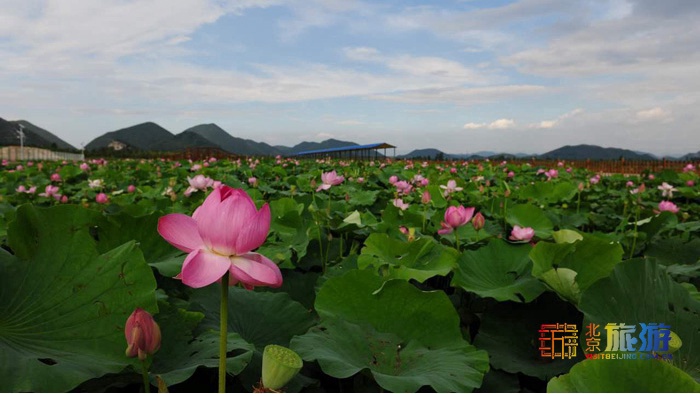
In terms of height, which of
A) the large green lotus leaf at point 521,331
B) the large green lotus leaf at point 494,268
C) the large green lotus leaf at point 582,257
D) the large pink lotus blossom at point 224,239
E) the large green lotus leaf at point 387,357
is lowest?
the large green lotus leaf at point 521,331

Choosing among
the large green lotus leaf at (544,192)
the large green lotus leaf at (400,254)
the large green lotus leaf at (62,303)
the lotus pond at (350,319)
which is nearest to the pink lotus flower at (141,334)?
the lotus pond at (350,319)

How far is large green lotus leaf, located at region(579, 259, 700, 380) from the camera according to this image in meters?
0.81

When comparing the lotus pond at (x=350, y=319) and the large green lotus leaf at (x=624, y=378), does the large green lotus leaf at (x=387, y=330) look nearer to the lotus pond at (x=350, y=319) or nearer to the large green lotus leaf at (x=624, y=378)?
the lotus pond at (x=350, y=319)

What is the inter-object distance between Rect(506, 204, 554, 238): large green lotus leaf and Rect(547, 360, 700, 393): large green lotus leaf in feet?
4.64

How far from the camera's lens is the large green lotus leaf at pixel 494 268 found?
1.09m

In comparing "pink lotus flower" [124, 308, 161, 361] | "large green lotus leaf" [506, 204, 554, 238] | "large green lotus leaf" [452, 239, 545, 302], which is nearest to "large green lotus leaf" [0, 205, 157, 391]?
"pink lotus flower" [124, 308, 161, 361]

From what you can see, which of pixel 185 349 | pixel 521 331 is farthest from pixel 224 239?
pixel 521 331

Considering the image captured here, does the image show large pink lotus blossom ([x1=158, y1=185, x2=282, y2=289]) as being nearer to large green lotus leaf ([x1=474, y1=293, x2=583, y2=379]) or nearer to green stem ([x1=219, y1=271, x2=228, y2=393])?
green stem ([x1=219, y1=271, x2=228, y2=393])

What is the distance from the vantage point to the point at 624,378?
0.56 meters

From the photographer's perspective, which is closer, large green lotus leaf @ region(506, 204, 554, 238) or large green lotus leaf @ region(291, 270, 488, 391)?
large green lotus leaf @ region(291, 270, 488, 391)

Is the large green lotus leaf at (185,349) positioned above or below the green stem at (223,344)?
below

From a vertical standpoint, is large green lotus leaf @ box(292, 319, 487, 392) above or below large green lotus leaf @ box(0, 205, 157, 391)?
below

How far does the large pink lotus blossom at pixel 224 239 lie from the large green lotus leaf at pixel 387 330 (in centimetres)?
22

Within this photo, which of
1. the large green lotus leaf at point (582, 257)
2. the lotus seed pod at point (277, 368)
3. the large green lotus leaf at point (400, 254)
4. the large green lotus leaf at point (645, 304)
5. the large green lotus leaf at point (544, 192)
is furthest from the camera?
the large green lotus leaf at point (544, 192)
